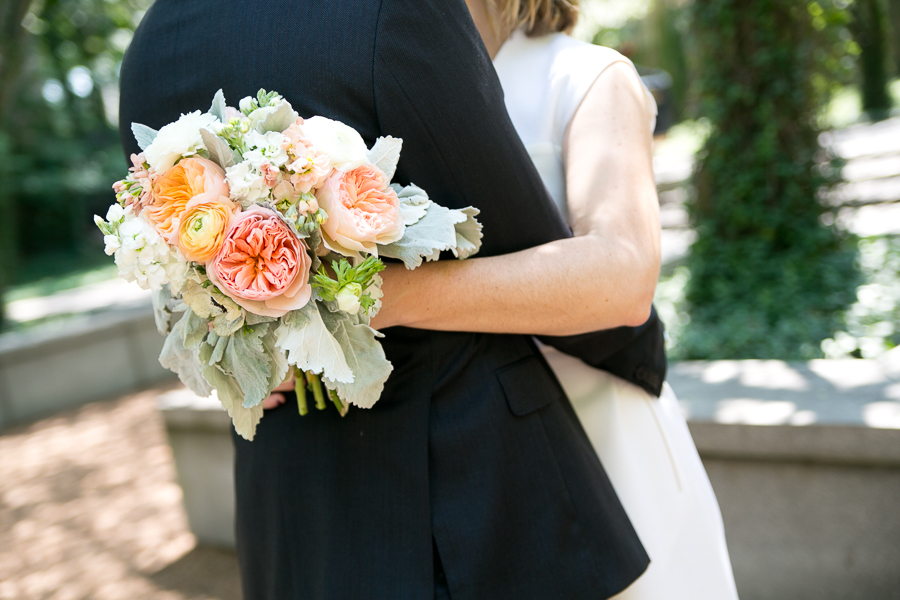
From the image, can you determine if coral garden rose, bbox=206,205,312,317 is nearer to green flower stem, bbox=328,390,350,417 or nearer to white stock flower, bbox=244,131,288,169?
white stock flower, bbox=244,131,288,169

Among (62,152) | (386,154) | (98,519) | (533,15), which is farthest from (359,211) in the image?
(62,152)

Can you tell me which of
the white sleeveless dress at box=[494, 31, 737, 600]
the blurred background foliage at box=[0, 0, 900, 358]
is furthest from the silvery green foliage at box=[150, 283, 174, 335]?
the blurred background foliage at box=[0, 0, 900, 358]

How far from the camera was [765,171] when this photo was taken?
555 centimetres

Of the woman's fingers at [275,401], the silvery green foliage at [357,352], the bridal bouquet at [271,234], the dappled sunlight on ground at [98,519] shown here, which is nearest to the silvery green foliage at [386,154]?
the bridal bouquet at [271,234]

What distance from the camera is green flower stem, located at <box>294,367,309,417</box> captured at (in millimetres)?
1289

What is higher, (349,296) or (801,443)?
(349,296)

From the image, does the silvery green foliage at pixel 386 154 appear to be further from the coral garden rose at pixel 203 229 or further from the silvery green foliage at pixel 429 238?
the coral garden rose at pixel 203 229

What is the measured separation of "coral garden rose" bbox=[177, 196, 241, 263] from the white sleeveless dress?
2.45 ft

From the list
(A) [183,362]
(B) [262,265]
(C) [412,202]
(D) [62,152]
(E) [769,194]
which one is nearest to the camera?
(B) [262,265]

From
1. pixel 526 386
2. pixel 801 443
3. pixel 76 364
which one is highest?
pixel 526 386

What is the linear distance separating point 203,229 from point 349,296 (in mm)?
224

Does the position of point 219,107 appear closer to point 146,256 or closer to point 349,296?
point 146,256

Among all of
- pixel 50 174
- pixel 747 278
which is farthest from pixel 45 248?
pixel 747 278

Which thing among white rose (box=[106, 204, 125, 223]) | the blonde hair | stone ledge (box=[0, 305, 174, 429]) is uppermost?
the blonde hair
